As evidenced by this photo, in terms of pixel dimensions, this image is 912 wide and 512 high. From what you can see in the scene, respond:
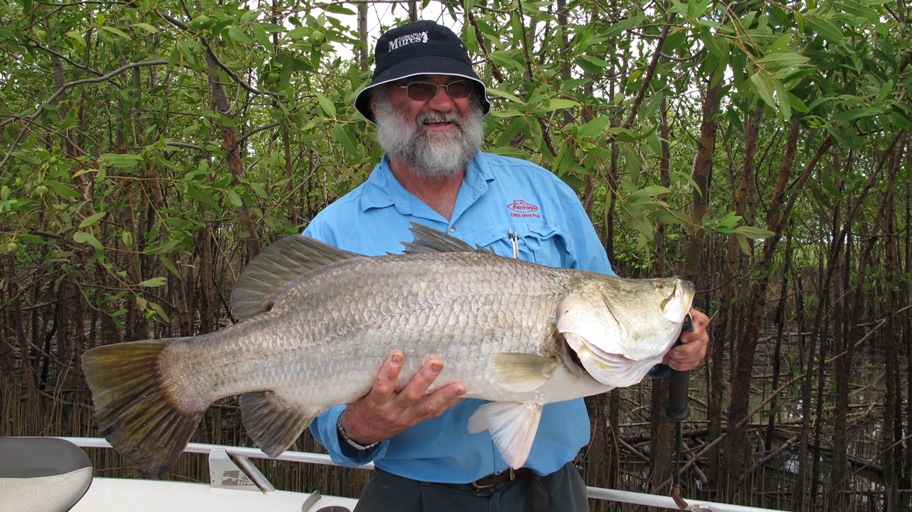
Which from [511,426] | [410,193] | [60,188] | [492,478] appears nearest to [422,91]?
[410,193]

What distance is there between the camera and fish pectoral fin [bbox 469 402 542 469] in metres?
2.15

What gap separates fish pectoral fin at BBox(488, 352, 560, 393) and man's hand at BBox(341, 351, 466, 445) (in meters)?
0.12

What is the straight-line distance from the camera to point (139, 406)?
86.0 inches

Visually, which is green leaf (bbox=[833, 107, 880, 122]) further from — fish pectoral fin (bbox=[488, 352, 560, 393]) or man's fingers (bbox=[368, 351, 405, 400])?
man's fingers (bbox=[368, 351, 405, 400])

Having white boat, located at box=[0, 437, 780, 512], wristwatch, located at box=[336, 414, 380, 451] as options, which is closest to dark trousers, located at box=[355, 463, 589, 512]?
wristwatch, located at box=[336, 414, 380, 451]

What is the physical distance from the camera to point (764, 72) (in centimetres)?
270

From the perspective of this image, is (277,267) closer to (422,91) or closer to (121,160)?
(422,91)

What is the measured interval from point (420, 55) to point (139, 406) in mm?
1542

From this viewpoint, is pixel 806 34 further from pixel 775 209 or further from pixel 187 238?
pixel 187 238

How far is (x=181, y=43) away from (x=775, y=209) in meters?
3.85

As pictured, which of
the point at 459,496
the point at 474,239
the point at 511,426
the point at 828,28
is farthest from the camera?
the point at 828,28

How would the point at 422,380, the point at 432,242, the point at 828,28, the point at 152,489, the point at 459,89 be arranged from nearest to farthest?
the point at 422,380 < the point at 432,242 < the point at 459,89 < the point at 828,28 < the point at 152,489

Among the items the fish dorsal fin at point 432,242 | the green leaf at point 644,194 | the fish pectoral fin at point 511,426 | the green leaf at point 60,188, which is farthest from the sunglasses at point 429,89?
the green leaf at point 60,188

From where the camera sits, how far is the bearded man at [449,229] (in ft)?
7.89
